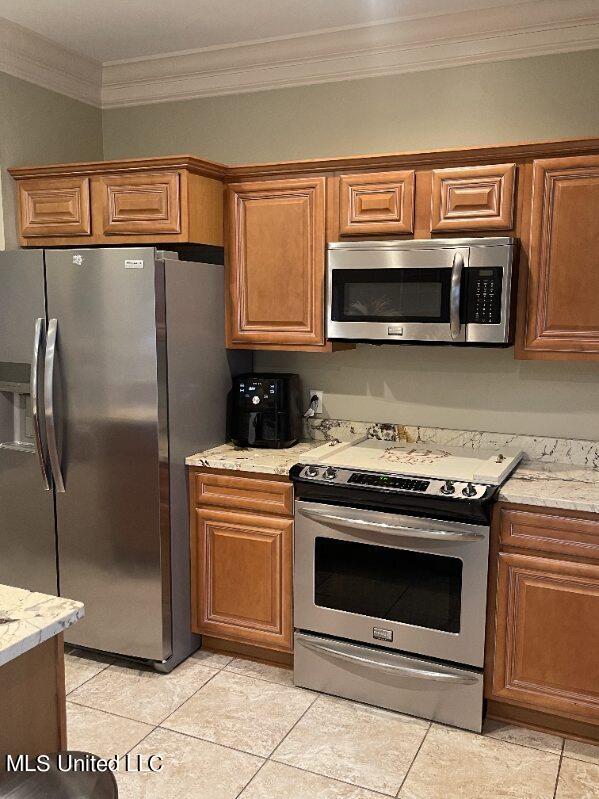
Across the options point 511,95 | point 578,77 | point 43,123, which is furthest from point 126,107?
point 578,77

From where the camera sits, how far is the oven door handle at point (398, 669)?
110 inches

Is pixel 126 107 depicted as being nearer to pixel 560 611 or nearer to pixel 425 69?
pixel 425 69

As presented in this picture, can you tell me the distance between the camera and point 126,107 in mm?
3936

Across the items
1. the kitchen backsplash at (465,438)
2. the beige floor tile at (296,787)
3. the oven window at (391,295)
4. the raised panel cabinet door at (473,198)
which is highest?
the raised panel cabinet door at (473,198)

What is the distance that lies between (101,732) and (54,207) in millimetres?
2208

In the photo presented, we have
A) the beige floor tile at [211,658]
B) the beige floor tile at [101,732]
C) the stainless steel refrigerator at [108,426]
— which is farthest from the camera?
the beige floor tile at [211,658]

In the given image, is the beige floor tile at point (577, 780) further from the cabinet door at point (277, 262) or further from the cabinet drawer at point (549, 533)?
the cabinet door at point (277, 262)

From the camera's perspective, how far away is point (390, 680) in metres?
2.90

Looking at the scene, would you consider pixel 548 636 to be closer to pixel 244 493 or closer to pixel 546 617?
pixel 546 617

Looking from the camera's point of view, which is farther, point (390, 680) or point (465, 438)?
point (465, 438)

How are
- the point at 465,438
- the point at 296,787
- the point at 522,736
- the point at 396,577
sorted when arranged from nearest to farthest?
the point at 296,787, the point at 522,736, the point at 396,577, the point at 465,438

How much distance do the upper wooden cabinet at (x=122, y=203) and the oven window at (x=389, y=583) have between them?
1461 mm

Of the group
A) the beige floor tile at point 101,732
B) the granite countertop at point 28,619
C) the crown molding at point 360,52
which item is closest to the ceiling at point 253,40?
the crown molding at point 360,52

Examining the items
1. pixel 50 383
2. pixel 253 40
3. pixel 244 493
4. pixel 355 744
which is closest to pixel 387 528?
pixel 244 493
